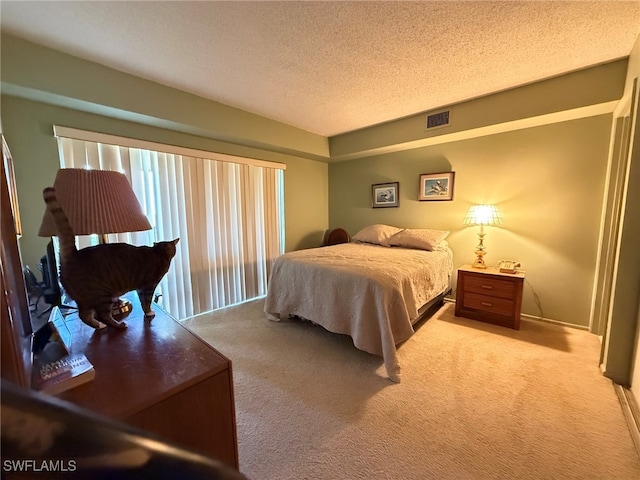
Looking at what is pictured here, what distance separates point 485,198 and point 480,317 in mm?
1362

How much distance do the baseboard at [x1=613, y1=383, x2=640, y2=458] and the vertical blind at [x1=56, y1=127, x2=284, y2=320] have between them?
3.35 meters

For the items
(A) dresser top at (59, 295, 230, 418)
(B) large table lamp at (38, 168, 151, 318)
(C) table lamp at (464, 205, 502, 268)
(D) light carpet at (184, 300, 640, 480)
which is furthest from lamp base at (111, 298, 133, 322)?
(C) table lamp at (464, 205, 502, 268)

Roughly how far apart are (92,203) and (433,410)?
205 cm

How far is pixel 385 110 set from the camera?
114 inches

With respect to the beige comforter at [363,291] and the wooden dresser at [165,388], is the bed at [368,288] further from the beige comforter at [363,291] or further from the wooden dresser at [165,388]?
the wooden dresser at [165,388]

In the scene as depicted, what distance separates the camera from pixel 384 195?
381 centimetres

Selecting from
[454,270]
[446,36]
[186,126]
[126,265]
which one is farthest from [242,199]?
[454,270]

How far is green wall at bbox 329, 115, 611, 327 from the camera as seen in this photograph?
2.44m

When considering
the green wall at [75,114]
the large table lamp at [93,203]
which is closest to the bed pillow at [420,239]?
the green wall at [75,114]

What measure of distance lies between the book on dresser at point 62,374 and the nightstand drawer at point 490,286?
9.89 feet

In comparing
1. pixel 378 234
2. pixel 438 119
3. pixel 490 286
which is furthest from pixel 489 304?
pixel 438 119

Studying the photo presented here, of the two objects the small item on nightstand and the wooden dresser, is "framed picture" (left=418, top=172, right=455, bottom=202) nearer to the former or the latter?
the small item on nightstand

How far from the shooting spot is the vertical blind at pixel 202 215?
233 cm

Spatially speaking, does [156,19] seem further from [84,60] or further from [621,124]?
[621,124]
